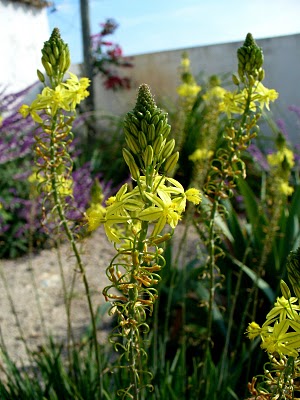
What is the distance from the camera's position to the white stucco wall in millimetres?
5957

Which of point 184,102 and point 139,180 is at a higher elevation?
point 184,102

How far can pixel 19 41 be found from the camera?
20.5 feet

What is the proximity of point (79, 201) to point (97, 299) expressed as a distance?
3.97 feet

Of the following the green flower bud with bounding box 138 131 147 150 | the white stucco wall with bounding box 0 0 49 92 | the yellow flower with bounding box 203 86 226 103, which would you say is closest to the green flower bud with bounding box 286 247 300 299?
the green flower bud with bounding box 138 131 147 150

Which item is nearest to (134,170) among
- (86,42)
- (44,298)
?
(44,298)

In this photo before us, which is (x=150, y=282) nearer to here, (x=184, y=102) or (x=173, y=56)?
(x=184, y=102)

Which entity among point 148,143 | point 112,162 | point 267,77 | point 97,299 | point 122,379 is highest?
point 267,77

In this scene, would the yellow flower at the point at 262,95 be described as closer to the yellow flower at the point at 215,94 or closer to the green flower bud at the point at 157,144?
the yellow flower at the point at 215,94

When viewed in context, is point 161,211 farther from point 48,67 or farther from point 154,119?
point 48,67

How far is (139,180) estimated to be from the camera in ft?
2.60

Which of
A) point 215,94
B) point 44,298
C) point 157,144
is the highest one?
point 215,94

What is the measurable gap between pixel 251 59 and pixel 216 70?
5.54 meters

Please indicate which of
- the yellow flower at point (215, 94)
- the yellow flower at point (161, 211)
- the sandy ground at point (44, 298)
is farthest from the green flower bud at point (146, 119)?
the sandy ground at point (44, 298)

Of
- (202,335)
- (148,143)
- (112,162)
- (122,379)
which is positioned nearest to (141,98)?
(148,143)
